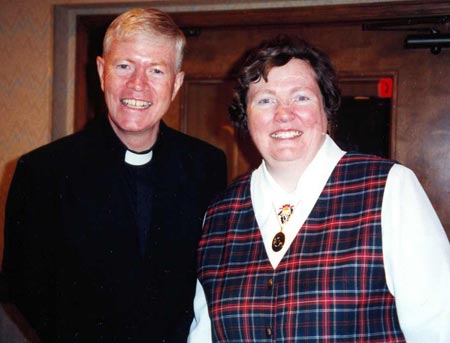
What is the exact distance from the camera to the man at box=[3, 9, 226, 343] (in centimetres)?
176

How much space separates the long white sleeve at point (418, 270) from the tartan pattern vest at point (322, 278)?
0.03m

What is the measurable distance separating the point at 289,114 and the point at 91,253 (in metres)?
0.80

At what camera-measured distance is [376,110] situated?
2.96 m

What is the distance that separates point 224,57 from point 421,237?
2.03m

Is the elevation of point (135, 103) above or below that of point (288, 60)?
below

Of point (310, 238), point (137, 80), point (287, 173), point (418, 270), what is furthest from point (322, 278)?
point (137, 80)

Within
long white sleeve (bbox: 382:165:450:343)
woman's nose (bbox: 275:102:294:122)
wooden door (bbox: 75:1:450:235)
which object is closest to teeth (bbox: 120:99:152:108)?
woman's nose (bbox: 275:102:294:122)

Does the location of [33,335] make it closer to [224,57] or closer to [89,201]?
[89,201]

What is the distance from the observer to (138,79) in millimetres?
1799

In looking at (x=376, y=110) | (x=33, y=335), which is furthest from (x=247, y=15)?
(x=33, y=335)

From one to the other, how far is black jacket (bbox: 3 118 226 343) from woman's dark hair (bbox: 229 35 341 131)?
57 cm

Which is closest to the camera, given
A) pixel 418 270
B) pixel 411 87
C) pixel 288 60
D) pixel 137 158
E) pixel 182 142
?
pixel 418 270

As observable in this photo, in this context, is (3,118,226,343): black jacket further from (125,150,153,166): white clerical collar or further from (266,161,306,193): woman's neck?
(266,161,306,193): woman's neck

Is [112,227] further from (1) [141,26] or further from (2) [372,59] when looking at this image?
(2) [372,59]
